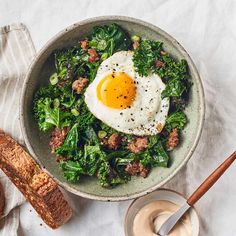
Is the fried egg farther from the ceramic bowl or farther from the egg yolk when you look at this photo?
the ceramic bowl

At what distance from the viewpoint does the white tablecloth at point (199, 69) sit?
15.7ft

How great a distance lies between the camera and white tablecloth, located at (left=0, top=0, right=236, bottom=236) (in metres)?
4.79

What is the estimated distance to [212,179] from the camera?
4.48m

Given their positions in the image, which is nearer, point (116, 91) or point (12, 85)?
point (116, 91)

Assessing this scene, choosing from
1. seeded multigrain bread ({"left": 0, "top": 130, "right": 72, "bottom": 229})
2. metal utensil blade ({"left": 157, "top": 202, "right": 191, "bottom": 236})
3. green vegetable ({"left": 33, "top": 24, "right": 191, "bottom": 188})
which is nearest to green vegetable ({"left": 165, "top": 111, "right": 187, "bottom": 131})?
green vegetable ({"left": 33, "top": 24, "right": 191, "bottom": 188})

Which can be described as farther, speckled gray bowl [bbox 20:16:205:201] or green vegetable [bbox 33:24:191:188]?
green vegetable [bbox 33:24:191:188]

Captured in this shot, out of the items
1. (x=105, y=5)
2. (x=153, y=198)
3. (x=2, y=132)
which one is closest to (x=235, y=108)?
(x=153, y=198)

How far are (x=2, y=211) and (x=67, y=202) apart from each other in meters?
0.55

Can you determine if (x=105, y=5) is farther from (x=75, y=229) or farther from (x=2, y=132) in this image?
(x=75, y=229)

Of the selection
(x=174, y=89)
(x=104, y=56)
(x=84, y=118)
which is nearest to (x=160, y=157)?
(x=174, y=89)

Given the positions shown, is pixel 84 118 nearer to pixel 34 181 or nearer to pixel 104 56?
pixel 104 56

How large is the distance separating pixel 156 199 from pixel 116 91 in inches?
37.4

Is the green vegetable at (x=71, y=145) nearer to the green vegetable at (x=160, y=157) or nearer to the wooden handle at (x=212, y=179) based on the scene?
the green vegetable at (x=160, y=157)

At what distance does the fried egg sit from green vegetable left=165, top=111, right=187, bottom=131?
0.04m
